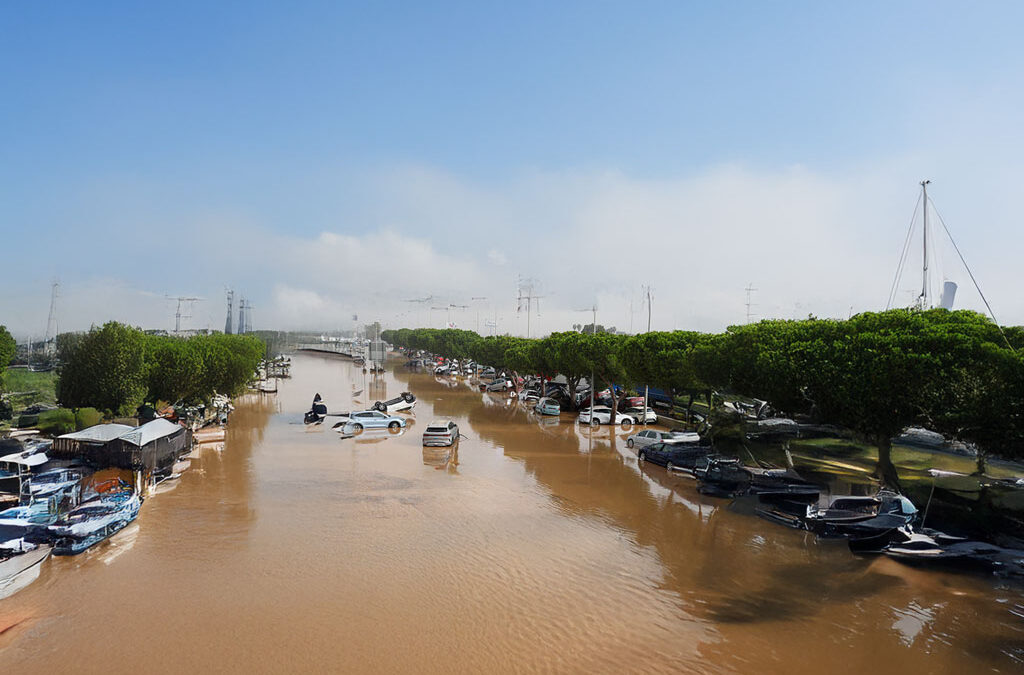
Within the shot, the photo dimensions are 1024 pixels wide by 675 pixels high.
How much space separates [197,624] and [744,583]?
1392 cm

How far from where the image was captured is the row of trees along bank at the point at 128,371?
106 feet

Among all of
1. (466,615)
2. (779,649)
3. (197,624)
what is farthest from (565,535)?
(197,624)

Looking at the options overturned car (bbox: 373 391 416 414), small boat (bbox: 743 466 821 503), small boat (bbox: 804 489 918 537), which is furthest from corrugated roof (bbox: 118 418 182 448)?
small boat (bbox: 804 489 918 537)

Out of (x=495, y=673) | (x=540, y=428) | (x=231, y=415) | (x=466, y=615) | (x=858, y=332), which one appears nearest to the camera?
(x=495, y=673)

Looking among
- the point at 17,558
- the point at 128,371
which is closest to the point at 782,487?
the point at 17,558

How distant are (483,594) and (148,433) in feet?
61.4

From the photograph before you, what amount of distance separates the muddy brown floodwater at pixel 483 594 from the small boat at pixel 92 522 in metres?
0.44

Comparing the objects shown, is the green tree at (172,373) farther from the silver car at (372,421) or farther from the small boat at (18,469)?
the small boat at (18,469)

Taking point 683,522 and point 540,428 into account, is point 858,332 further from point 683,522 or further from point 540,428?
point 540,428

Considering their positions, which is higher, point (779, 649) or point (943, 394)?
point (943, 394)

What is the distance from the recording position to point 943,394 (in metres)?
18.7

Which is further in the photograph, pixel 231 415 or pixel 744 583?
pixel 231 415

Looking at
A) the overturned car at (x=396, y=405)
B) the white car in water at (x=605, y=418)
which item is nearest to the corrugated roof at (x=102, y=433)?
the overturned car at (x=396, y=405)

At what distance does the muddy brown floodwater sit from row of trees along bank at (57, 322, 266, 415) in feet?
41.1
